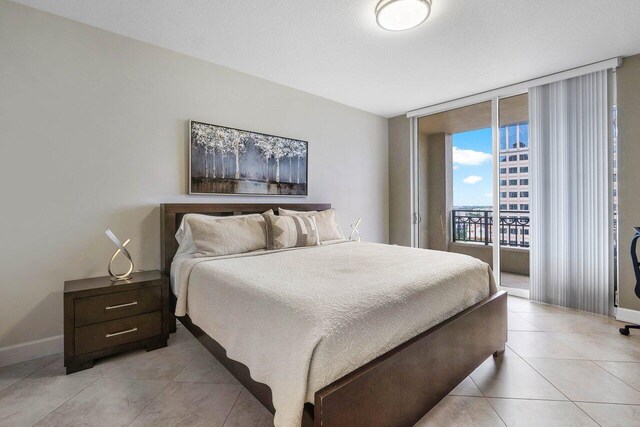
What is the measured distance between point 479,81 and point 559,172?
134 cm

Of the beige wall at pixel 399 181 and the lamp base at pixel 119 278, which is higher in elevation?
the beige wall at pixel 399 181

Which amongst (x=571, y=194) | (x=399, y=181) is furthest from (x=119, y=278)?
(x=571, y=194)

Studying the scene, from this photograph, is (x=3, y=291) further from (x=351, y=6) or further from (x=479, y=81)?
(x=479, y=81)

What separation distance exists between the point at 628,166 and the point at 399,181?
2582 millimetres

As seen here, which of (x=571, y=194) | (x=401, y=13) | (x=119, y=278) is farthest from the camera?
(x=571, y=194)

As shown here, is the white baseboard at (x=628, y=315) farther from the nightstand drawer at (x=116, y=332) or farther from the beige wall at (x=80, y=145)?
the nightstand drawer at (x=116, y=332)

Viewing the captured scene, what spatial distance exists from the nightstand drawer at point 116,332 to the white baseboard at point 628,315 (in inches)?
164

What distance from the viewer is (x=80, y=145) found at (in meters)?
2.29

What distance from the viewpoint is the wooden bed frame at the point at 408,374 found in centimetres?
109

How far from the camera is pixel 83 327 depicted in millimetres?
1950

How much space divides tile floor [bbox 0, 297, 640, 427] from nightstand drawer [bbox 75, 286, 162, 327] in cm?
34

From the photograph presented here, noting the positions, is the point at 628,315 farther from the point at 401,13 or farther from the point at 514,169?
the point at 401,13

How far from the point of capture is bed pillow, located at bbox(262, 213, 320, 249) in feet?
8.86

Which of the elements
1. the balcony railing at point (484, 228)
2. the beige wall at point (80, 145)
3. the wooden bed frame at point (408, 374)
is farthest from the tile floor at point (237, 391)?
the balcony railing at point (484, 228)
